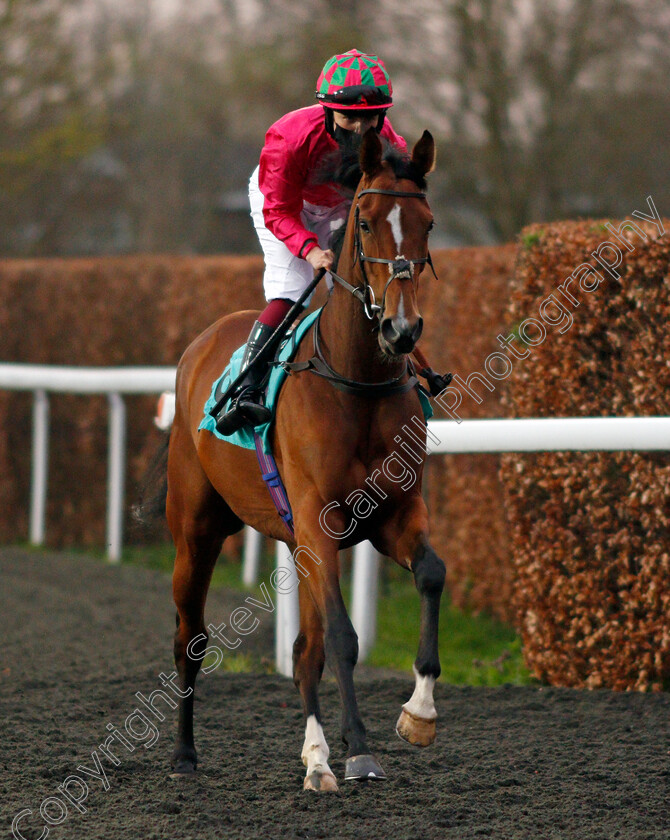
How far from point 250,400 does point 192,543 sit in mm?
831

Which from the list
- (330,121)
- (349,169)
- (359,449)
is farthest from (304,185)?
(359,449)

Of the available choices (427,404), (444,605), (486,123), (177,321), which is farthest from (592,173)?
(427,404)

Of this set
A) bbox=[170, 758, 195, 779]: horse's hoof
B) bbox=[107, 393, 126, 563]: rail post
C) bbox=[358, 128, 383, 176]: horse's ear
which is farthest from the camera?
bbox=[107, 393, 126, 563]: rail post

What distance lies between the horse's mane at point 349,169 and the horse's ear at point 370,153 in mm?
36

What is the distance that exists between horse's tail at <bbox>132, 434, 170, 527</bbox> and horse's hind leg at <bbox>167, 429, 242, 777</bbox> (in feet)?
1.16

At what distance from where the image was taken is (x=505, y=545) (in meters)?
6.58

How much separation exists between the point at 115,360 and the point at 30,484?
1459 millimetres

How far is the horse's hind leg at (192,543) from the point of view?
4.53 metres

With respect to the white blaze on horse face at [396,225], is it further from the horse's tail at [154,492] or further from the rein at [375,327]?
the horse's tail at [154,492]

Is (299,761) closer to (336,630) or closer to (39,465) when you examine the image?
(336,630)

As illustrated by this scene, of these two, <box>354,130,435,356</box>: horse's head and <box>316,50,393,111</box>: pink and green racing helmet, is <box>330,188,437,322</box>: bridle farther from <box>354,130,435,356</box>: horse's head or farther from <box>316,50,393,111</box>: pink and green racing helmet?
<box>316,50,393,111</box>: pink and green racing helmet

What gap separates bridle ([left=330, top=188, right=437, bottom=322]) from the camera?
3.21 meters

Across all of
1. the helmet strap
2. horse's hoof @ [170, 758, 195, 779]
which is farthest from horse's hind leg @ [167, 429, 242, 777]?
the helmet strap

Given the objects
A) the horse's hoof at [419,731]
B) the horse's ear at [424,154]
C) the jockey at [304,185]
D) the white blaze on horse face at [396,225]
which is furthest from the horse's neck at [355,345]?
the horse's hoof at [419,731]
